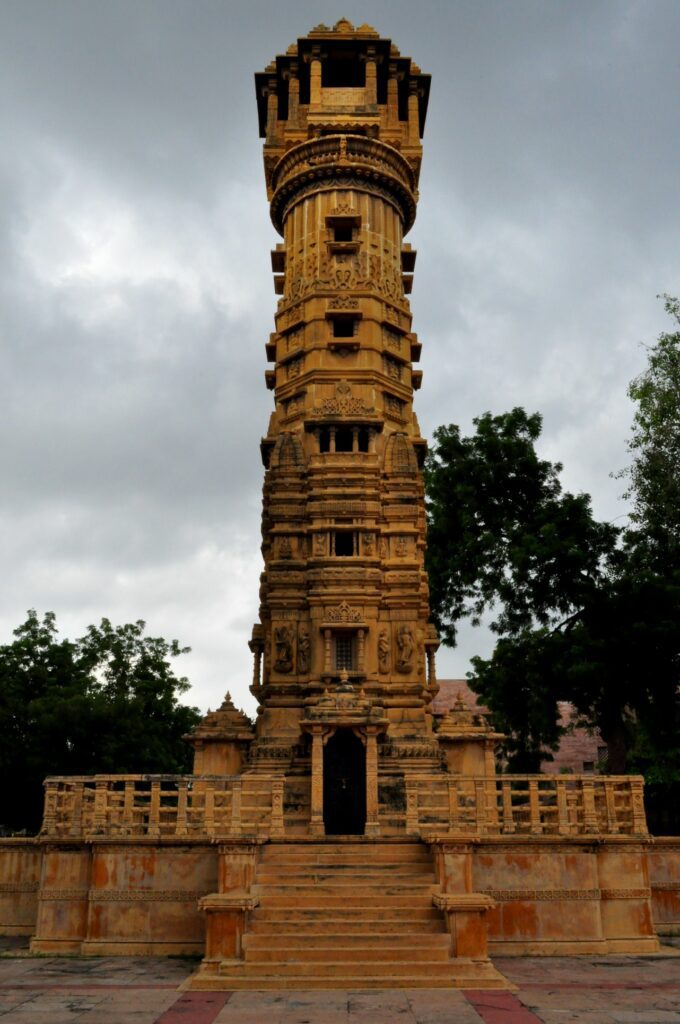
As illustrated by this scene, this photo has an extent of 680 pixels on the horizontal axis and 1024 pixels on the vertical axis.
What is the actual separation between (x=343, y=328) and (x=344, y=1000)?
2202 centimetres

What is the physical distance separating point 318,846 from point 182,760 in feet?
84.1

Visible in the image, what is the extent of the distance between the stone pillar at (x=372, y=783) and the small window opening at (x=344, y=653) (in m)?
3.55

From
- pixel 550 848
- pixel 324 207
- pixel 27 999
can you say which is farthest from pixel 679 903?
pixel 324 207

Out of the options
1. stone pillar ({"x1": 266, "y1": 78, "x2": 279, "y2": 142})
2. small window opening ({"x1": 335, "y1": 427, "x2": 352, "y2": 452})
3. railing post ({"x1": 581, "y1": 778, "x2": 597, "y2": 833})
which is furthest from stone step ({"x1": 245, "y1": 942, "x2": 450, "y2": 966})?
stone pillar ({"x1": 266, "y1": 78, "x2": 279, "y2": 142})

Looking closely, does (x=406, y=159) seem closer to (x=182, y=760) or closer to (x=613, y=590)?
(x=613, y=590)

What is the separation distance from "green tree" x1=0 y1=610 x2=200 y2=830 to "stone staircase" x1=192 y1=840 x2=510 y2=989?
1851cm

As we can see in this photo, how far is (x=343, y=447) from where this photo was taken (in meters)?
29.3

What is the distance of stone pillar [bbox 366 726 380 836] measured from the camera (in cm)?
2105

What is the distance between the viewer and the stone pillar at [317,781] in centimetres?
2159

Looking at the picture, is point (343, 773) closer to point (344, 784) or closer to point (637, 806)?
point (344, 784)

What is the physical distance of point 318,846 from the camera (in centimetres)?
1916

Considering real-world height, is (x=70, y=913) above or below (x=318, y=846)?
below

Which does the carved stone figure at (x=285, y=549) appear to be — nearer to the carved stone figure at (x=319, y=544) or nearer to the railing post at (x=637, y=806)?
the carved stone figure at (x=319, y=544)

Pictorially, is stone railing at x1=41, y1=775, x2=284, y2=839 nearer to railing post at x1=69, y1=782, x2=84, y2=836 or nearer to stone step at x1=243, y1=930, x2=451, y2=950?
railing post at x1=69, y1=782, x2=84, y2=836
